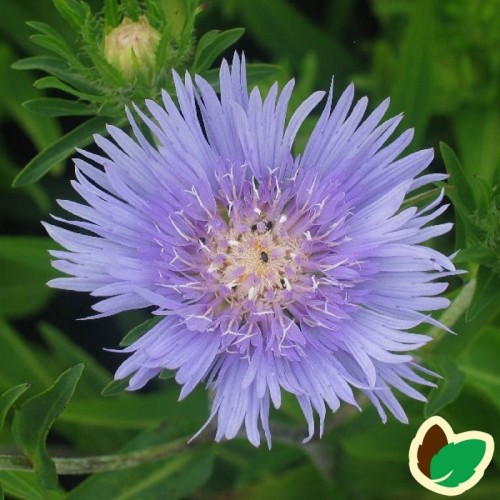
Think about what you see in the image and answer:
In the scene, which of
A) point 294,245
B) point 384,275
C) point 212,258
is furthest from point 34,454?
point 384,275

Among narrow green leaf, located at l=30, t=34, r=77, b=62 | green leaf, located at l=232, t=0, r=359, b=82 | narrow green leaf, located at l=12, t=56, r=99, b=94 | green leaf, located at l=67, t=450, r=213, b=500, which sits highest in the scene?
green leaf, located at l=232, t=0, r=359, b=82

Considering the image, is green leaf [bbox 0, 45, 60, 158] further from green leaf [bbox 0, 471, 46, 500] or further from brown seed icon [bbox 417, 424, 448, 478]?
brown seed icon [bbox 417, 424, 448, 478]

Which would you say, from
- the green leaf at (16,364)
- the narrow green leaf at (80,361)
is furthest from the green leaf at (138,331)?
the green leaf at (16,364)

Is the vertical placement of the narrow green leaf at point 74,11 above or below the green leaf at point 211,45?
above

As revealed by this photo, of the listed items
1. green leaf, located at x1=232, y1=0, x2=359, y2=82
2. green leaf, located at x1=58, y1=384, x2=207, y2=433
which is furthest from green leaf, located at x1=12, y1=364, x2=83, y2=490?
green leaf, located at x1=232, y1=0, x2=359, y2=82

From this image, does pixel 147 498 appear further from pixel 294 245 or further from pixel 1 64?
pixel 1 64

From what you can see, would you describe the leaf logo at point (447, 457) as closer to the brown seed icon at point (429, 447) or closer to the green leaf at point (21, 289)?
the brown seed icon at point (429, 447)
